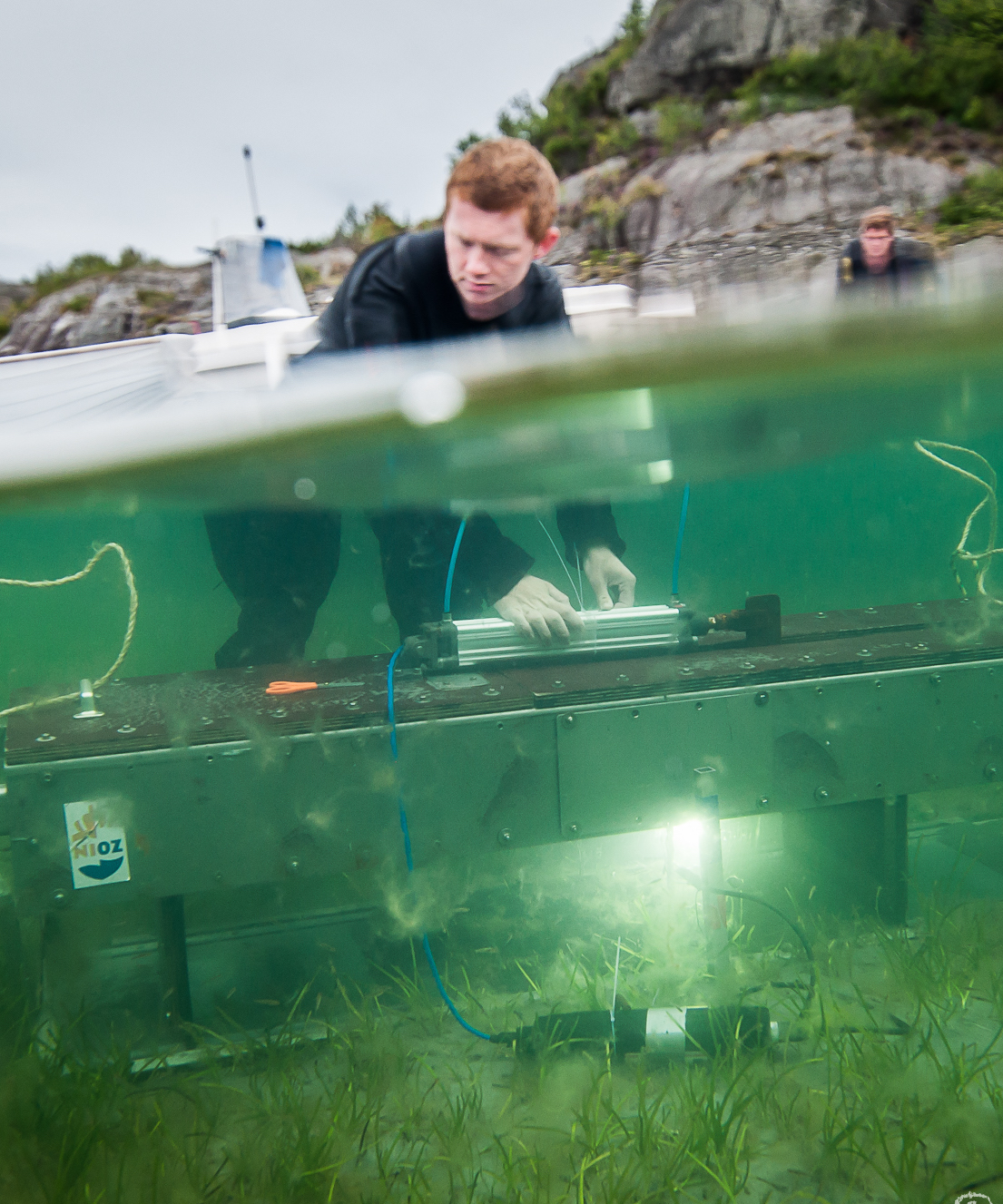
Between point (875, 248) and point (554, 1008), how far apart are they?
11.3 feet

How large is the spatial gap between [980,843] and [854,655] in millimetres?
1766

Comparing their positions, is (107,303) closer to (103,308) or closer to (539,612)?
(103,308)

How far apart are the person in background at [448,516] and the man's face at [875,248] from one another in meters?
1.29

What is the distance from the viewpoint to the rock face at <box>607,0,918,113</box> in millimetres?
19391

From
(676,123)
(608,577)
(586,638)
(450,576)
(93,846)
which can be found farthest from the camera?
(676,123)

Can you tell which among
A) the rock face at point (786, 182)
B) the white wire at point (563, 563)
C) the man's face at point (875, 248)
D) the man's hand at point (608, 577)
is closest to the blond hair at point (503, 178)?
the man's face at point (875, 248)

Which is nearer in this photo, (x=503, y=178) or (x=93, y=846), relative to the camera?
(x=93, y=846)

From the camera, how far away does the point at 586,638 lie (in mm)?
3717

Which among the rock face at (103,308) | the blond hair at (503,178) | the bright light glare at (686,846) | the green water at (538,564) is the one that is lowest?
the bright light glare at (686,846)

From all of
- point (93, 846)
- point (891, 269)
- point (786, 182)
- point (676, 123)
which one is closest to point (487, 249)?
point (891, 269)

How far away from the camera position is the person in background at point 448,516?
2973mm

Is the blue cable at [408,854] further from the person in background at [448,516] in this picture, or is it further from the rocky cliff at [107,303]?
the rocky cliff at [107,303]

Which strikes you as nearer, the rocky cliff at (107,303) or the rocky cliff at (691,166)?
the rocky cliff at (691,166)

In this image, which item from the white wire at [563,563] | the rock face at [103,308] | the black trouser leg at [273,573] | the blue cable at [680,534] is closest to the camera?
the black trouser leg at [273,573]
